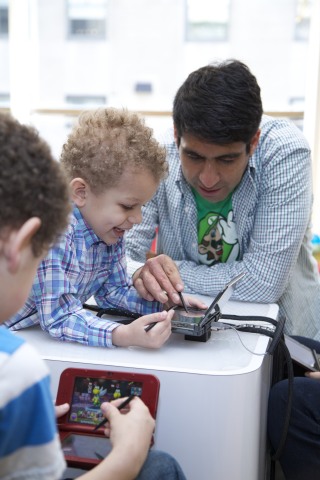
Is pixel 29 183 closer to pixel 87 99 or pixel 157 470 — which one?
pixel 157 470

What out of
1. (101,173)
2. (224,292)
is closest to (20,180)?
(101,173)

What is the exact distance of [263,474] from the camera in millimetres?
1114

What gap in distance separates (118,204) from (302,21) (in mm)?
1809

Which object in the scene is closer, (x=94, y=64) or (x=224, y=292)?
(x=224, y=292)

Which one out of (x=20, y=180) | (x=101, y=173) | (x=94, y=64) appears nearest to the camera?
(x=20, y=180)

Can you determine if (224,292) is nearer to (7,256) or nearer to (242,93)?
(242,93)

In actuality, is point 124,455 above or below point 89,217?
below

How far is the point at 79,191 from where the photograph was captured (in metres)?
1.05

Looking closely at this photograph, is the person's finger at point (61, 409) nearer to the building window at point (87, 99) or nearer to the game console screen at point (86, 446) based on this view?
the game console screen at point (86, 446)

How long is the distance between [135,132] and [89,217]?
0.17m

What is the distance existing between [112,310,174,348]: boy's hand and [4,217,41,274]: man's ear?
0.41 meters

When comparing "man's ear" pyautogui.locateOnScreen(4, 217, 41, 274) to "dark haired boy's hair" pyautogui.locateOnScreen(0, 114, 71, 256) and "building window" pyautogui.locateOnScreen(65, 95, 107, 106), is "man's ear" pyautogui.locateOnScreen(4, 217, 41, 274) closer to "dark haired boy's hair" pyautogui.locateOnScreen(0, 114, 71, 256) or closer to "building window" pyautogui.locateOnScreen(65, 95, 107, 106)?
"dark haired boy's hair" pyautogui.locateOnScreen(0, 114, 71, 256)

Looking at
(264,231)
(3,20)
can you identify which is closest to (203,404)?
(264,231)

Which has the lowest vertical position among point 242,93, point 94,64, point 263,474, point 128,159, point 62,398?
point 263,474
